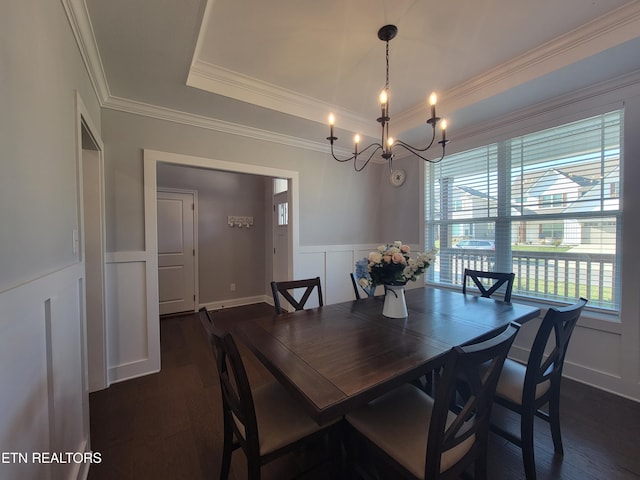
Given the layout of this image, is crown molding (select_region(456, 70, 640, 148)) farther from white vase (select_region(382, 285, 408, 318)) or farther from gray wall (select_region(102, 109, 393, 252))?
white vase (select_region(382, 285, 408, 318))

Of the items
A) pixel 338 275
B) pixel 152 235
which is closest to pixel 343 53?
pixel 152 235

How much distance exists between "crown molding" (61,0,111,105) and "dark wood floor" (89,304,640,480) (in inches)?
95.5

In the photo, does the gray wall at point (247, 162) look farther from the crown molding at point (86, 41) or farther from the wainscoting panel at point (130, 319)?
the crown molding at point (86, 41)

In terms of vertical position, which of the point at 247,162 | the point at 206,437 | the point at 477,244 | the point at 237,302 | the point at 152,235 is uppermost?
the point at 247,162

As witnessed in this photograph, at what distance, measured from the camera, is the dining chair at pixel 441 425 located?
0.87 m

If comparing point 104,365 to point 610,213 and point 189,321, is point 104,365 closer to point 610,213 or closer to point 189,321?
point 189,321

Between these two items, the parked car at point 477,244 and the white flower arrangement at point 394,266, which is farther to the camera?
the parked car at point 477,244

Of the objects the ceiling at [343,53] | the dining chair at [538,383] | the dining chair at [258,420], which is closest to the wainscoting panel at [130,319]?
the ceiling at [343,53]

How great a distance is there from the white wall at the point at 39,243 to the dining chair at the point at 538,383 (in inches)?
79.0

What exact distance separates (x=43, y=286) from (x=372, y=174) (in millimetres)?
3787

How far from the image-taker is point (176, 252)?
423 cm

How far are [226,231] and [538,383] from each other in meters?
4.41

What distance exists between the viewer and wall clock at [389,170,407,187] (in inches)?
148

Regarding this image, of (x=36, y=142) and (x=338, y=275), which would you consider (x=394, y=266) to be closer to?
(x=36, y=142)
